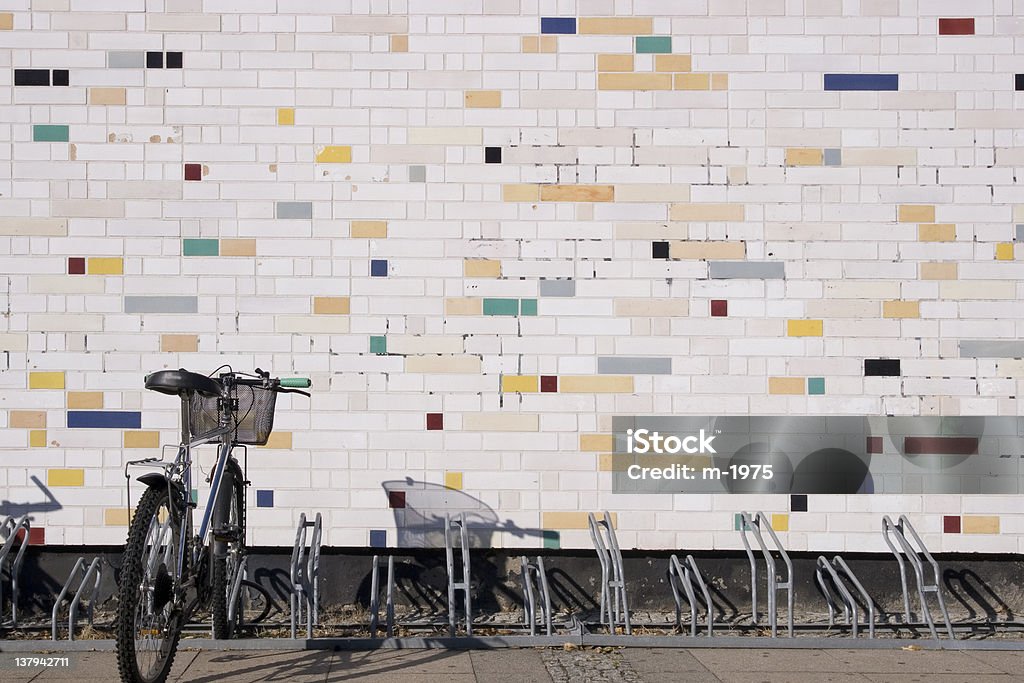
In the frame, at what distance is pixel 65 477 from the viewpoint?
6797 mm

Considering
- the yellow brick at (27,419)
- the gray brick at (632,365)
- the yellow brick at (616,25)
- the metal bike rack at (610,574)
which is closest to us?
the metal bike rack at (610,574)

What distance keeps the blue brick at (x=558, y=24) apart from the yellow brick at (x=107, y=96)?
2.65m

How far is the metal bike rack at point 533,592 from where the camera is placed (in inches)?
242

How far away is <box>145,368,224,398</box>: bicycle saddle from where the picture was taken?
4.96 m

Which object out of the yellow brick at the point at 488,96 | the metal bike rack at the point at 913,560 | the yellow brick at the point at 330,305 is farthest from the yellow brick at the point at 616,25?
the metal bike rack at the point at 913,560

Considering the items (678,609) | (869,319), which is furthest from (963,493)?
(678,609)

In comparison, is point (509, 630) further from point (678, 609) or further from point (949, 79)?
point (949, 79)

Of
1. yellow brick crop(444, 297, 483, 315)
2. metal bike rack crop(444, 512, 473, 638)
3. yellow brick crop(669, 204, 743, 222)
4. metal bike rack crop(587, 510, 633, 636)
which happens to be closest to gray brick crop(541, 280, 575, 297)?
yellow brick crop(444, 297, 483, 315)

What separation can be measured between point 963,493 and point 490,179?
3.53 metres

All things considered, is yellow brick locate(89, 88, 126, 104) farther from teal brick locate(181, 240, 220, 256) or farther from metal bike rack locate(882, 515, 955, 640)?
metal bike rack locate(882, 515, 955, 640)

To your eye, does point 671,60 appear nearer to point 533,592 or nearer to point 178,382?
point 533,592

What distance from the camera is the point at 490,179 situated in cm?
692

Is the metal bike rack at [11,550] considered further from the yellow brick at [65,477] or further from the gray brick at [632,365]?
the gray brick at [632,365]

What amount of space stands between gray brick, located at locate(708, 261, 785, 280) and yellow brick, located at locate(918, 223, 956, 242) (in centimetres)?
89
